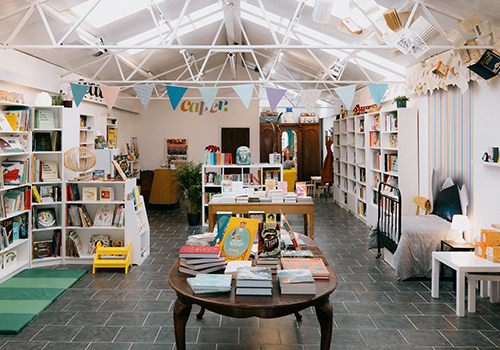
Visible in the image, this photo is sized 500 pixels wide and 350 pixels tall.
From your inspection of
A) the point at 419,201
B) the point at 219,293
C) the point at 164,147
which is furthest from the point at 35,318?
the point at 164,147

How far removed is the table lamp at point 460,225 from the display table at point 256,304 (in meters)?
2.75

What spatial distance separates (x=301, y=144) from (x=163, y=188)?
6.45 m

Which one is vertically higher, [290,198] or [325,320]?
[290,198]

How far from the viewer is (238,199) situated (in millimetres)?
5691

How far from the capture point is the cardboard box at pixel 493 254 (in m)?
3.84

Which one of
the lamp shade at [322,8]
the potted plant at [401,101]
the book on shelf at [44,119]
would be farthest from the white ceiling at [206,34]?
the book on shelf at [44,119]

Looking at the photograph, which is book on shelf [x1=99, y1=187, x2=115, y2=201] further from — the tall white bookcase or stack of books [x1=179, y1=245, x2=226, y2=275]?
the tall white bookcase

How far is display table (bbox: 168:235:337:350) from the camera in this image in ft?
7.50

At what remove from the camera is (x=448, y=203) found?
5.28m

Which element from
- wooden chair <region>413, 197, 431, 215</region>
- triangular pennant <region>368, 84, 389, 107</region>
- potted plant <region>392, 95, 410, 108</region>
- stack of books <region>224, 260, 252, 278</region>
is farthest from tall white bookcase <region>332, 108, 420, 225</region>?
stack of books <region>224, 260, 252, 278</region>

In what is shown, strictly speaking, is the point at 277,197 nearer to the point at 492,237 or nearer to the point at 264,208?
the point at 264,208

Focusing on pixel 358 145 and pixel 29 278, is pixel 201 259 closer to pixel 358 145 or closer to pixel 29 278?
pixel 29 278

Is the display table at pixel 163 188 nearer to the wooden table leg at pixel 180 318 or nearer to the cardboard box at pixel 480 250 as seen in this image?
the cardboard box at pixel 480 250

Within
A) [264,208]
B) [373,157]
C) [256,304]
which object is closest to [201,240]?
[256,304]
